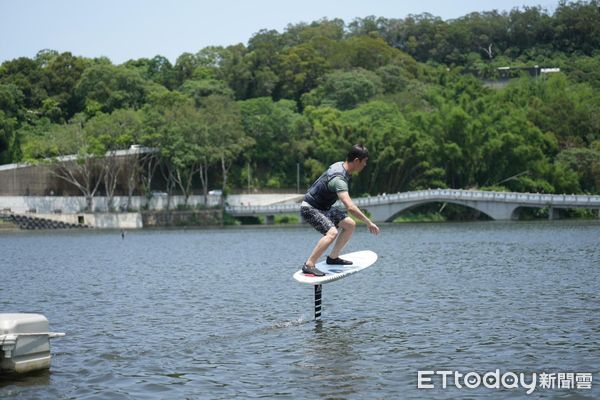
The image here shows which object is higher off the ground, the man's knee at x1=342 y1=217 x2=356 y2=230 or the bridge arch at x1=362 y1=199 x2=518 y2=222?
the man's knee at x1=342 y1=217 x2=356 y2=230

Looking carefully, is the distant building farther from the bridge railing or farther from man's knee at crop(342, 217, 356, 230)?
man's knee at crop(342, 217, 356, 230)

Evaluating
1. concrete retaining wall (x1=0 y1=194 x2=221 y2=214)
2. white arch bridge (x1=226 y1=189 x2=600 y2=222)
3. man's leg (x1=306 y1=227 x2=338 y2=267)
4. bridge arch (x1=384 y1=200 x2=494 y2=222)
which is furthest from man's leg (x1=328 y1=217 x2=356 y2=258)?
concrete retaining wall (x1=0 y1=194 x2=221 y2=214)

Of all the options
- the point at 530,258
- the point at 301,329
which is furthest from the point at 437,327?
the point at 530,258

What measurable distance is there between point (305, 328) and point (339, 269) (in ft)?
7.28

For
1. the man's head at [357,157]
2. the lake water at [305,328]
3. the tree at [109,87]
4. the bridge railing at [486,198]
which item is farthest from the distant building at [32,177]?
the man's head at [357,157]

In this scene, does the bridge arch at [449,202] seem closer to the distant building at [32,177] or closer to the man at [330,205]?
the distant building at [32,177]

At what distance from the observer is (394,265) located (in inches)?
1491

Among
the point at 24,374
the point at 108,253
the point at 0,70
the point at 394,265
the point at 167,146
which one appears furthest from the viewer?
the point at 0,70

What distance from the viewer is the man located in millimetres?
16906

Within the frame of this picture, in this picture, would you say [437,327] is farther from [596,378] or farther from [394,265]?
[394,265]

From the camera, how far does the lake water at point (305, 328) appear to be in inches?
547

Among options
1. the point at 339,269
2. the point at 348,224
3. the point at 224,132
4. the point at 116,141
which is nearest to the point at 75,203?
the point at 116,141

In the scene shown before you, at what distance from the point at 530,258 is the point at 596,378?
2650cm

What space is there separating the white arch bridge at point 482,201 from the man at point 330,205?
7097cm
